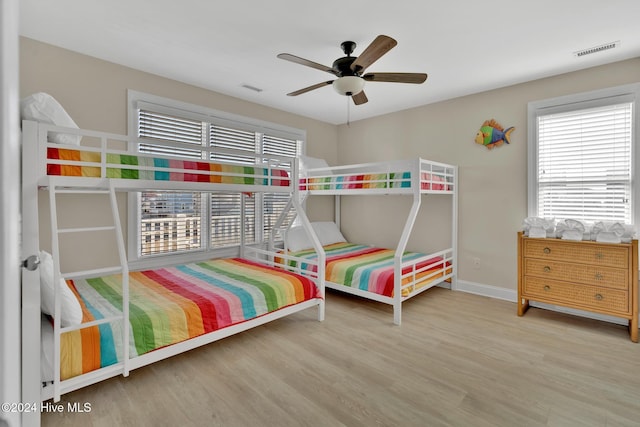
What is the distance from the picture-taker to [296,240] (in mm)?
4391

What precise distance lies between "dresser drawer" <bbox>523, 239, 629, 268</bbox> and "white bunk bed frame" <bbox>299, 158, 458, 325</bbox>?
0.98 m

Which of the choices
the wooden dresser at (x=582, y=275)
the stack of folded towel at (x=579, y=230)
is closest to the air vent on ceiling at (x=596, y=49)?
the stack of folded towel at (x=579, y=230)

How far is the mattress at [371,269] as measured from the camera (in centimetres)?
319

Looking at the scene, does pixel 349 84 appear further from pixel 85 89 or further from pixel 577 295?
pixel 577 295

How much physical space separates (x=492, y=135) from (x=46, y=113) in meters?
4.12

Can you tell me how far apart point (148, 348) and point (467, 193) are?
3.74 meters

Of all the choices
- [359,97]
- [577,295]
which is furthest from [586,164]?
[359,97]

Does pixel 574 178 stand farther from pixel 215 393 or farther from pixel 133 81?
pixel 133 81

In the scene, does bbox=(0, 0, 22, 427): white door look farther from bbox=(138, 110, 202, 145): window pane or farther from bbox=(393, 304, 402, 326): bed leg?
bbox=(138, 110, 202, 145): window pane

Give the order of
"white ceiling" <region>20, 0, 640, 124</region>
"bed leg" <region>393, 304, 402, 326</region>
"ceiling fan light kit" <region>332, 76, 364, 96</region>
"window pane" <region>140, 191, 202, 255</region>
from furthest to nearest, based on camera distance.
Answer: "window pane" <region>140, 191, 202, 255</region> → "bed leg" <region>393, 304, 402, 326</region> → "ceiling fan light kit" <region>332, 76, 364, 96</region> → "white ceiling" <region>20, 0, 640, 124</region>

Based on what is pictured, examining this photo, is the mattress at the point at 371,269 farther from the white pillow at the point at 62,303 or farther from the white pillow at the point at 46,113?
the white pillow at the point at 46,113

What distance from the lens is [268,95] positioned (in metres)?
3.90

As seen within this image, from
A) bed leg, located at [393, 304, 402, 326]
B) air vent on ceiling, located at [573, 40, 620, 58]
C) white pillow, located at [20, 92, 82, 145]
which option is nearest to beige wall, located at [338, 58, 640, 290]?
air vent on ceiling, located at [573, 40, 620, 58]

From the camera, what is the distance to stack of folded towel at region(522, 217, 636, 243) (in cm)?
267
